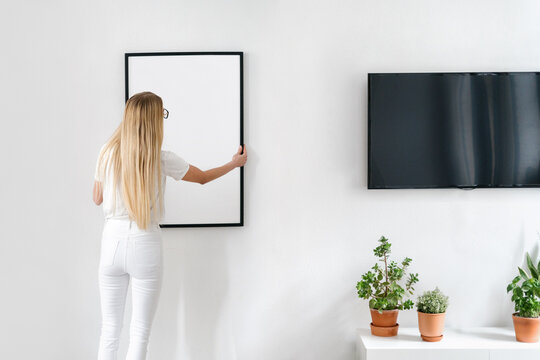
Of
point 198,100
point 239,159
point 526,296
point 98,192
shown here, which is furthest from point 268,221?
point 526,296

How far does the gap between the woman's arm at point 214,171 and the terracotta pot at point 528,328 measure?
153 centimetres

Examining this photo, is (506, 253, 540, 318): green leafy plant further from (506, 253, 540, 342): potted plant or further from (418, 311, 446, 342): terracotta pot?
(418, 311, 446, 342): terracotta pot

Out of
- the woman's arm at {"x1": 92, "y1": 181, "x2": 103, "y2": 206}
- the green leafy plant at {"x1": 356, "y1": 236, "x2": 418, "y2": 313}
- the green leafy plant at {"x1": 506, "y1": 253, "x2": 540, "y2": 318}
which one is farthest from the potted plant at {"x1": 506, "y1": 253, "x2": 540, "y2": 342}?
the woman's arm at {"x1": 92, "y1": 181, "x2": 103, "y2": 206}

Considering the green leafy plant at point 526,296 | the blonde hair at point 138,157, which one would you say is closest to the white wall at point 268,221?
the green leafy plant at point 526,296

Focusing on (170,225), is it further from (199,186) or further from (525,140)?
(525,140)

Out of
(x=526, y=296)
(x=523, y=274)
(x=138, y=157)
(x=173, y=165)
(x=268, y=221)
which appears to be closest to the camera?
(x=138, y=157)

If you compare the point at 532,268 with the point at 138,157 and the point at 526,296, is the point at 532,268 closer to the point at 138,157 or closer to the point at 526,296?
the point at 526,296

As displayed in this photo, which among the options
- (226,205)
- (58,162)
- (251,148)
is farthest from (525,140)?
(58,162)

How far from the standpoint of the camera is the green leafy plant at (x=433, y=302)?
2184 millimetres

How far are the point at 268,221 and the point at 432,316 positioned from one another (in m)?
0.91

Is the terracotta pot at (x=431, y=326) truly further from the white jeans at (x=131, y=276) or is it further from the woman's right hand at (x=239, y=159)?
the white jeans at (x=131, y=276)

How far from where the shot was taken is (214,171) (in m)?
2.28

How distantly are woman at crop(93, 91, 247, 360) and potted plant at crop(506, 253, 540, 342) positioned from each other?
1684 millimetres

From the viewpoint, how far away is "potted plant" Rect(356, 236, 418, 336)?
2.21 meters
